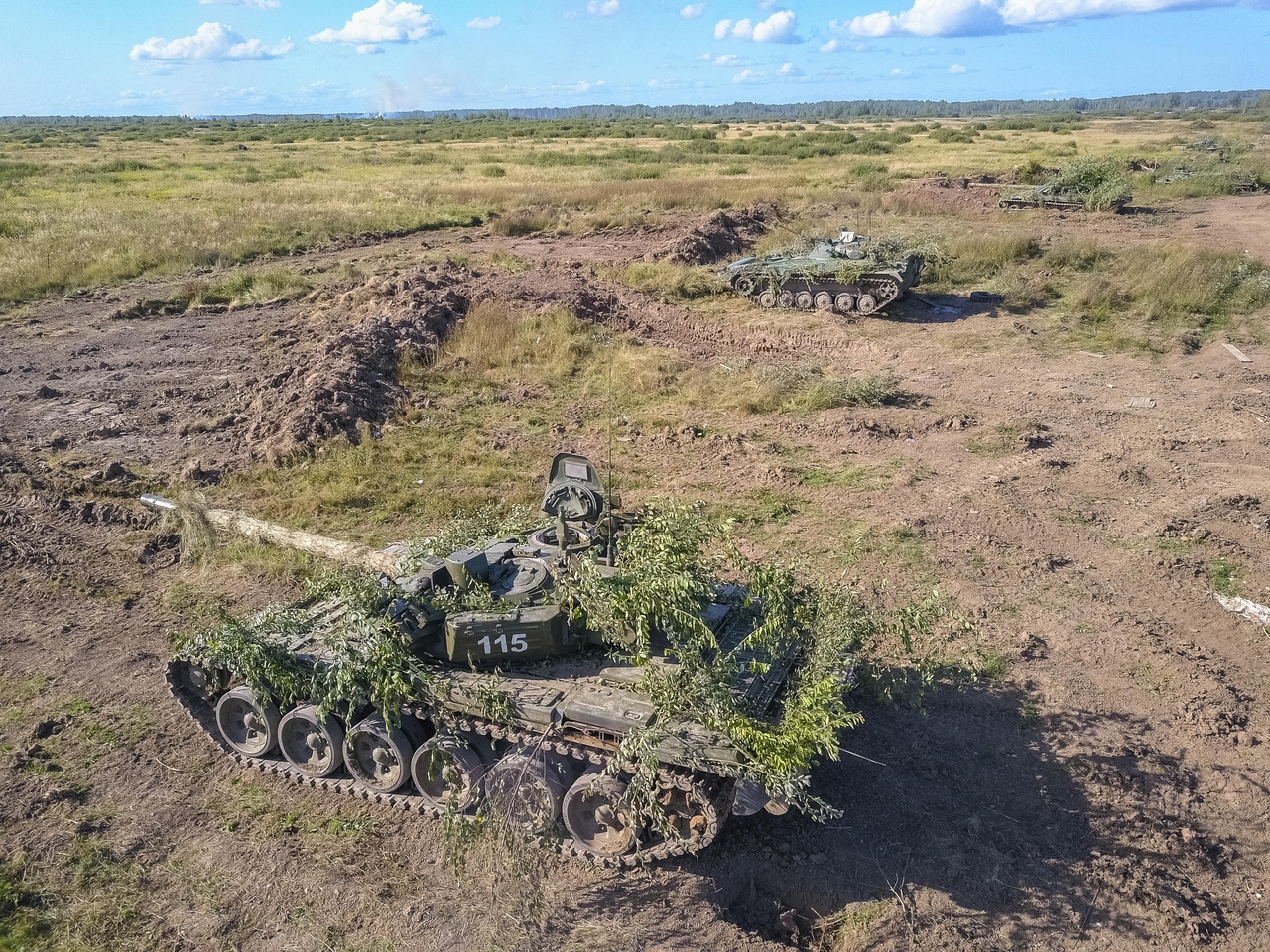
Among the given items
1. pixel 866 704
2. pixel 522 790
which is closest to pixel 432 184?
pixel 866 704

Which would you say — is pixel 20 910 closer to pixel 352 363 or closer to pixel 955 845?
pixel 955 845

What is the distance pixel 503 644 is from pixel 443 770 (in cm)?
102

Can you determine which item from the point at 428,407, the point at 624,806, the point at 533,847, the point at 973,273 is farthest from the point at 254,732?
the point at 973,273

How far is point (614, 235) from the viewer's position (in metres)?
32.4

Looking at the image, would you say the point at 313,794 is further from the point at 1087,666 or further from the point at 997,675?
the point at 1087,666

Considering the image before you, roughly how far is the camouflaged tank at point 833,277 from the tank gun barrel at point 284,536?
46.2 ft

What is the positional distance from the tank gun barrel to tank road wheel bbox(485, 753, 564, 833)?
403 centimetres

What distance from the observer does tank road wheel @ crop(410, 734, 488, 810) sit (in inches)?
275

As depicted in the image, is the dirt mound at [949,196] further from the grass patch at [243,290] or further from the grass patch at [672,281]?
the grass patch at [243,290]

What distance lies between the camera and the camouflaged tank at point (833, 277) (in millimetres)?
21375

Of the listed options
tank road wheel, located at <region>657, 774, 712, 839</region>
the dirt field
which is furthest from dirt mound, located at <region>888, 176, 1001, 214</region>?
tank road wheel, located at <region>657, 774, 712, 839</region>

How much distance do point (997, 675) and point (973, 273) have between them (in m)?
19.1

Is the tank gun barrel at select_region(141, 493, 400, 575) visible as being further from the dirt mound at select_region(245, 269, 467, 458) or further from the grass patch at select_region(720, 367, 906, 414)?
the grass patch at select_region(720, 367, 906, 414)

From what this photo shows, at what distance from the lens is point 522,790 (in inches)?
262
